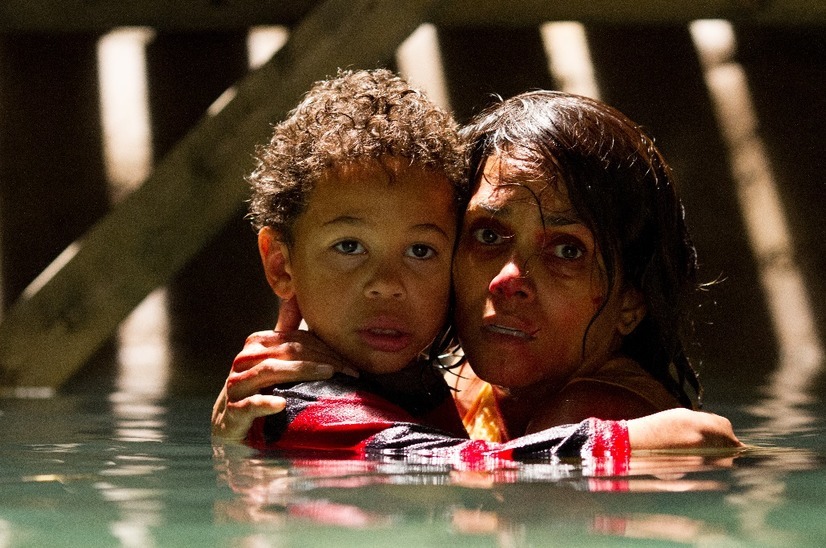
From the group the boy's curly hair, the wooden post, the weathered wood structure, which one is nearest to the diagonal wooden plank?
the boy's curly hair

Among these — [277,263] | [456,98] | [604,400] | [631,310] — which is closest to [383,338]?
[277,263]

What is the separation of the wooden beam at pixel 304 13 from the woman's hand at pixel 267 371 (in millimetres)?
4828

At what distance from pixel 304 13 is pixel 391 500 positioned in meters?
6.01

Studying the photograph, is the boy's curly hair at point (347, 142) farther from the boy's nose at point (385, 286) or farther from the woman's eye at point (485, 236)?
the boy's nose at point (385, 286)

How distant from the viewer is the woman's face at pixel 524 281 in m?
2.63

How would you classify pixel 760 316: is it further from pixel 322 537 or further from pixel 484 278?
pixel 322 537

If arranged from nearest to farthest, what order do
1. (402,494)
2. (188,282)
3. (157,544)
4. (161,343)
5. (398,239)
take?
(157,544)
(402,494)
(398,239)
(161,343)
(188,282)

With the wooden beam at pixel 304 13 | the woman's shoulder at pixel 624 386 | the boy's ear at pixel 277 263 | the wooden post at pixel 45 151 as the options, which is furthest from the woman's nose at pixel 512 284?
the wooden post at pixel 45 151

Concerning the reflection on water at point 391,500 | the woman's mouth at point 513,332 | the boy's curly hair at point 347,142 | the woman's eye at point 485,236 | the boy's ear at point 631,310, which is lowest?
the reflection on water at point 391,500

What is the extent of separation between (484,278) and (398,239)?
20cm

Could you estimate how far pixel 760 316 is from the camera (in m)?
6.97

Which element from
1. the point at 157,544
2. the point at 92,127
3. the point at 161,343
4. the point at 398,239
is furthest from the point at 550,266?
the point at 92,127

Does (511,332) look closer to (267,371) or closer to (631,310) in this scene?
(631,310)

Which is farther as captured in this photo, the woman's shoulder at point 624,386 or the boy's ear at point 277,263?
the boy's ear at point 277,263
